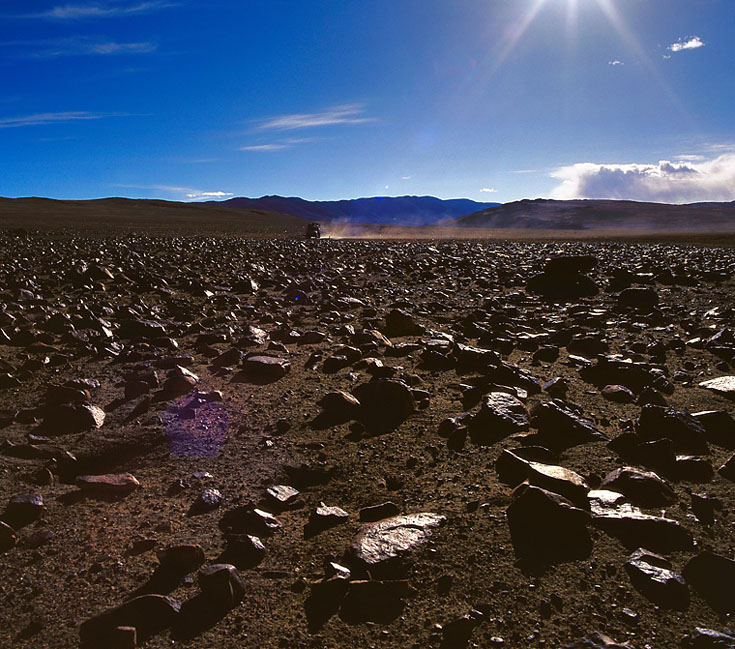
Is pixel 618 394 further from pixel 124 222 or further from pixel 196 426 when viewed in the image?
pixel 124 222

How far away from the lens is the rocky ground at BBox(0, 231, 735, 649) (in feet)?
6.54

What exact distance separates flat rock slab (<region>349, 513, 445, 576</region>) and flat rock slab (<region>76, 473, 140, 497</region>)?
136cm

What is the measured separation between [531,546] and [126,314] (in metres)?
6.16

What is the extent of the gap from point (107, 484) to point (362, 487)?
1.39m

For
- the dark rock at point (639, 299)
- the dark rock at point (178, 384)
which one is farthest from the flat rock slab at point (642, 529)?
the dark rock at point (639, 299)

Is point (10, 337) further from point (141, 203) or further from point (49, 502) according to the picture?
point (141, 203)

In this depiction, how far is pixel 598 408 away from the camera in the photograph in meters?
3.93

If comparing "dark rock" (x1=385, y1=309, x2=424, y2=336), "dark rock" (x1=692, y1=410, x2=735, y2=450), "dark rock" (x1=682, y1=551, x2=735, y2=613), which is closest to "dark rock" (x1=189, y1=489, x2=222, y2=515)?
"dark rock" (x1=682, y1=551, x2=735, y2=613)

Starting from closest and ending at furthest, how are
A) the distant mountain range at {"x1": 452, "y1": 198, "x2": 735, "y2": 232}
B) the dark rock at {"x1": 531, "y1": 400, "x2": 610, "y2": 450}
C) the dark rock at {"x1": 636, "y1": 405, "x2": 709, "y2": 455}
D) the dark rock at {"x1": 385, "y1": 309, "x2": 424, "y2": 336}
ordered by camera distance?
1. the dark rock at {"x1": 636, "y1": 405, "x2": 709, "y2": 455}
2. the dark rock at {"x1": 531, "y1": 400, "x2": 610, "y2": 450}
3. the dark rock at {"x1": 385, "y1": 309, "x2": 424, "y2": 336}
4. the distant mountain range at {"x1": 452, "y1": 198, "x2": 735, "y2": 232}

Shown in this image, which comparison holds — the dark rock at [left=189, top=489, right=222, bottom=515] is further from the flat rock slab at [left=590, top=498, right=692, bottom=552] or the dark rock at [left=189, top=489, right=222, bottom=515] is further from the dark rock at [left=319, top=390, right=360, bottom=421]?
the flat rock slab at [left=590, top=498, right=692, bottom=552]

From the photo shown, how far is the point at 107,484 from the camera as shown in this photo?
2.91 m

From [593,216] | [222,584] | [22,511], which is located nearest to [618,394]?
[222,584]

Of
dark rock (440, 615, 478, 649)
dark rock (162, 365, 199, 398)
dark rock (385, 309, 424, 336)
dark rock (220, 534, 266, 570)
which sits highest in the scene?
dark rock (385, 309, 424, 336)

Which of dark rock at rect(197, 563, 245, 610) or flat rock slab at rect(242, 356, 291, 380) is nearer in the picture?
dark rock at rect(197, 563, 245, 610)
